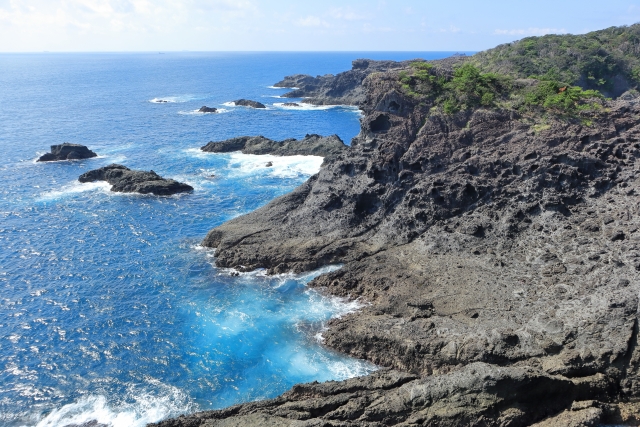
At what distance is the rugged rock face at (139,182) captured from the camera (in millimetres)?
67500

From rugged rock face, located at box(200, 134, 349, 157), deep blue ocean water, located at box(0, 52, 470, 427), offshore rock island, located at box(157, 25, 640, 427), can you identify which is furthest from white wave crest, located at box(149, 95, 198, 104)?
offshore rock island, located at box(157, 25, 640, 427)

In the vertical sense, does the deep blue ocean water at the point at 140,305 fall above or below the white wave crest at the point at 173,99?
below

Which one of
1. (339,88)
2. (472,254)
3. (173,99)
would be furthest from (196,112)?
(472,254)

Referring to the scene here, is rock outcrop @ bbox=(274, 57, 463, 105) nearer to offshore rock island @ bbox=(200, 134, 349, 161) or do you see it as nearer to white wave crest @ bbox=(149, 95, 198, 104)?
white wave crest @ bbox=(149, 95, 198, 104)

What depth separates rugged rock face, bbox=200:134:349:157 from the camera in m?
85.7

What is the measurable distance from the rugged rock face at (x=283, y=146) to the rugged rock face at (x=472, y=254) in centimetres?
2925

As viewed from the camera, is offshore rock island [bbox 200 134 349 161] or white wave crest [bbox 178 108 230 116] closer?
offshore rock island [bbox 200 134 349 161]

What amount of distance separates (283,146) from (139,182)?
97.1 feet

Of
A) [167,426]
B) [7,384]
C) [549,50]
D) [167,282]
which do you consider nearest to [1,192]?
[167,282]

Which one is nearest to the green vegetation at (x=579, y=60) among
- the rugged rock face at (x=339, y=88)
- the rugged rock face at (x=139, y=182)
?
the rugged rock face at (x=339, y=88)

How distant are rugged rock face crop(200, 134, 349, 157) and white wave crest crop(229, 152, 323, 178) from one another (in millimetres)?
1348

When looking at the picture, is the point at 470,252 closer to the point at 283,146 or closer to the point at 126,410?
the point at 126,410

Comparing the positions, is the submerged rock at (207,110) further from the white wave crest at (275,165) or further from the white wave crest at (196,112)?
the white wave crest at (275,165)

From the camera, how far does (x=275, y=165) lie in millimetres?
81000
